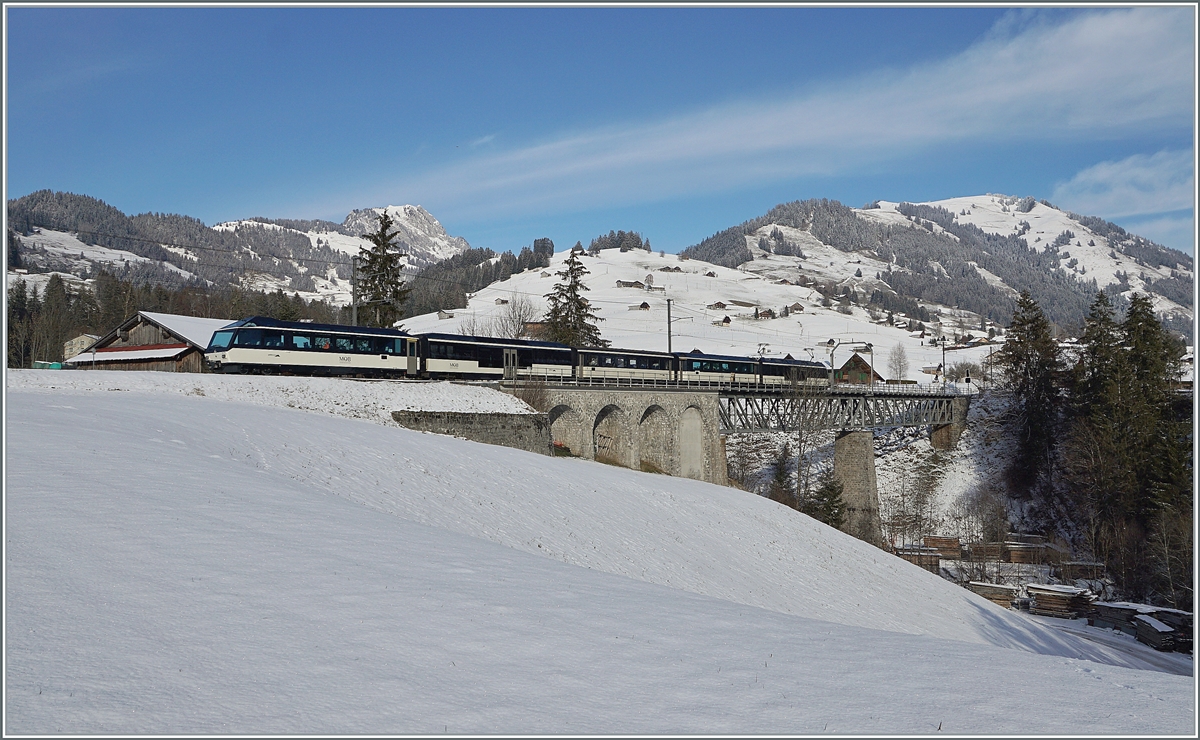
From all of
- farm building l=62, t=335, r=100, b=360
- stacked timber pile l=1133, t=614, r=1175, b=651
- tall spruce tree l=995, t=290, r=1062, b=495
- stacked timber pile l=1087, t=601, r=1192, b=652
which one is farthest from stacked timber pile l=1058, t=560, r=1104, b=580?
farm building l=62, t=335, r=100, b=360

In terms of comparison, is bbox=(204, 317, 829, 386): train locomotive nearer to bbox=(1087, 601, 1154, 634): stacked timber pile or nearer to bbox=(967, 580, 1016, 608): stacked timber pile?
bbox=(967, 580, 1016, 608): stacked timber pile

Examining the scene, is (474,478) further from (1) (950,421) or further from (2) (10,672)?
(1) (950,421)

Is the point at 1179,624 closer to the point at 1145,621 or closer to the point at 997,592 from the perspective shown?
the point at 1145,621

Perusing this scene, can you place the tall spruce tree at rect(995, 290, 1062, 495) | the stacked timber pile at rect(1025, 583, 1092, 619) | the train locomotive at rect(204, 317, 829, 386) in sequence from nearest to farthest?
the train locomotive at rect(204, 317, 829, 386) < the stacked timber pile at rect(1025, 583, 1092, 619) < the tall spruce tree at rect(995, 290, 1062, 495)

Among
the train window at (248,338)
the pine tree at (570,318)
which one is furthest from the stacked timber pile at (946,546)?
the train window at (248,338)

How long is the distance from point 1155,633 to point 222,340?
47.0 metres

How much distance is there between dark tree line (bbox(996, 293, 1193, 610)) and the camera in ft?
144

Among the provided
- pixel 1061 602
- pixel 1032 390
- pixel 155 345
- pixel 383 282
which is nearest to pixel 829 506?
pixel 1061 602

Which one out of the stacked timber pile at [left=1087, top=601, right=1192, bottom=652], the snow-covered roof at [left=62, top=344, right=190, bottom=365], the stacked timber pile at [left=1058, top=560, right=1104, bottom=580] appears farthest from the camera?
the stacked timber pile at [left=1058, top=560, right=1104, bottom=580]

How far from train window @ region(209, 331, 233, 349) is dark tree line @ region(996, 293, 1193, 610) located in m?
51.3

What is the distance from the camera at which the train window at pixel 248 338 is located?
39.1 m

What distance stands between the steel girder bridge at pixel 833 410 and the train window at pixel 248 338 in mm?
32899

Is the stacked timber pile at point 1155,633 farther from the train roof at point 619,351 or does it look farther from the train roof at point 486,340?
the train roof at point 486,340

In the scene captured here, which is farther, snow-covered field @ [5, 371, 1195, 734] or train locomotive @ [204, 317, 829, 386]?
train locomotive @ [204, 317, 829, 386]
